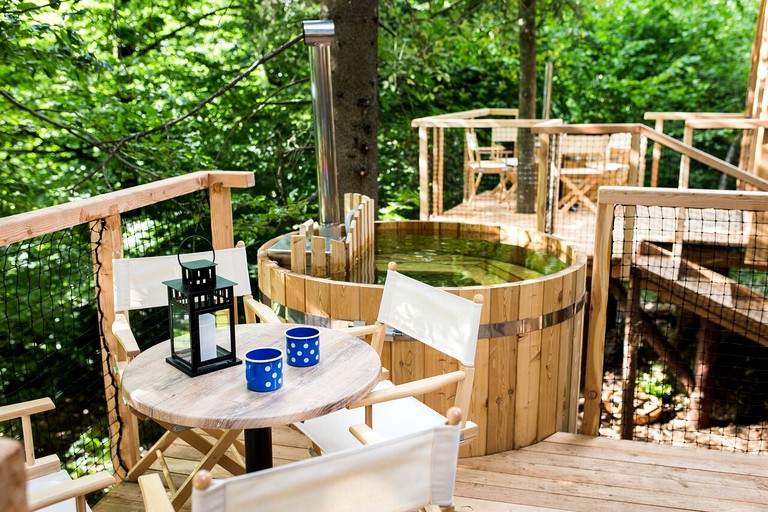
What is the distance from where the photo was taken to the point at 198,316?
2064 millimetres

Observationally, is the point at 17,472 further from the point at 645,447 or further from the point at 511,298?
the point at 645,447

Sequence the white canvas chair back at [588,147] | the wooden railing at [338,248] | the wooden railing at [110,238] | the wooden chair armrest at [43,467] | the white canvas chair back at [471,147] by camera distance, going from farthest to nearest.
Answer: the white canvas chair back at [471,147] < the white canvas chair back at [588,147] < the wooden railing at [338,248] < the wooden railing at [110,238] < the wooden chair armrest at [43,467]

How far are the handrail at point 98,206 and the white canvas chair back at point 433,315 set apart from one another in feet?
3.86

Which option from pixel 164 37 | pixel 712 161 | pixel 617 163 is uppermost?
pixel 164 37

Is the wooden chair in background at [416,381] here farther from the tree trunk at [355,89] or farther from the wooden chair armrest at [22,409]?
the tree trunk at [355,89]

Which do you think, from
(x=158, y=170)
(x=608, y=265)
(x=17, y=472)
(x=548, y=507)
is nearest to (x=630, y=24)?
(x=158, y=170)

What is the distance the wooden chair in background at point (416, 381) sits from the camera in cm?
234

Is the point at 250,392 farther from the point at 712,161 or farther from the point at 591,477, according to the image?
the point at 712,161

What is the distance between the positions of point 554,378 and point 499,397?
37cm

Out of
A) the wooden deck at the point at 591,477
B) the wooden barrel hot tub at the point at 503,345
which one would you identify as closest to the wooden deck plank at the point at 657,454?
the wooden deck at the point at 591,477

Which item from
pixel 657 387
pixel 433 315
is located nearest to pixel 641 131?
pixel 433 315

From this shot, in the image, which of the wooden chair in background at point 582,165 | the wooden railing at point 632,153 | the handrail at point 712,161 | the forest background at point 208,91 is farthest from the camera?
the wooden chair in background at point 582,165

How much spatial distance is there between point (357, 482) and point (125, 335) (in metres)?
1.52

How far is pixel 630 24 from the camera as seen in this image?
15312mm
